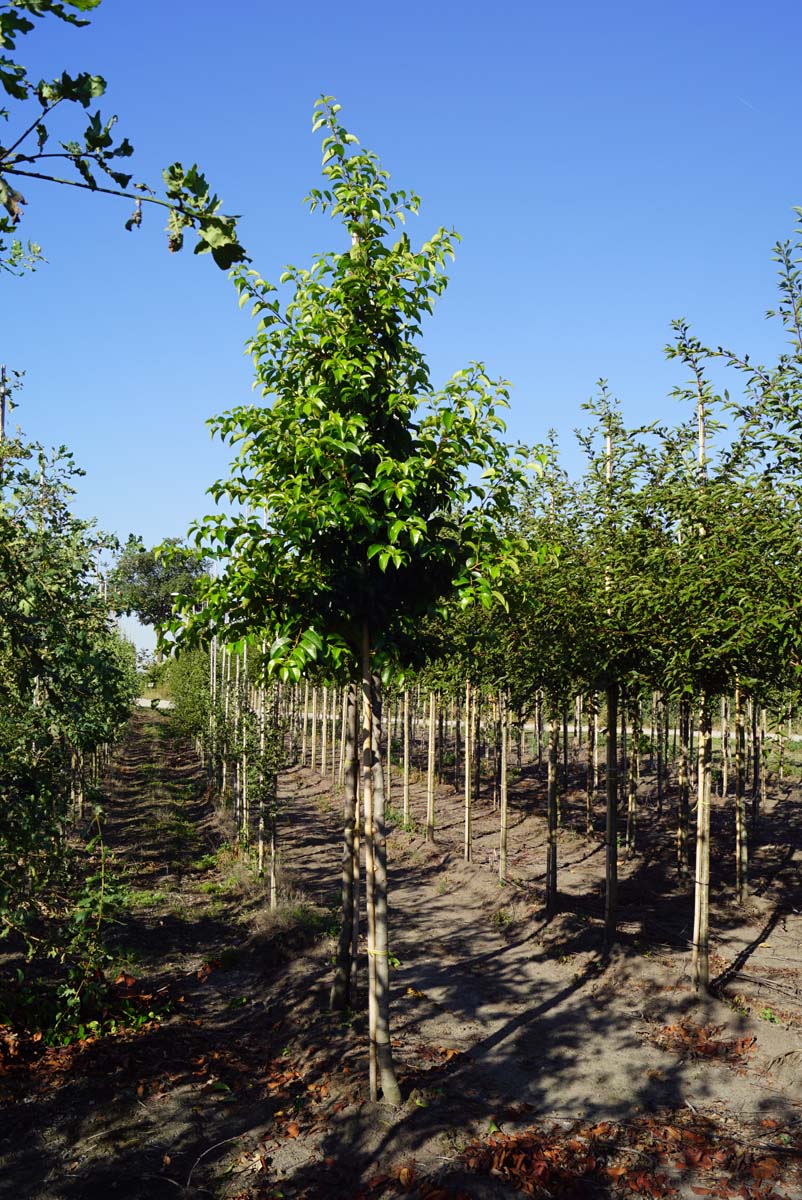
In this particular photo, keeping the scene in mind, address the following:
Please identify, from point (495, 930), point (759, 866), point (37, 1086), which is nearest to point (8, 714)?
point (37, 1086)

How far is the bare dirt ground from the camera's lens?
257 inches

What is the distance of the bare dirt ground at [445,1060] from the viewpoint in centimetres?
654

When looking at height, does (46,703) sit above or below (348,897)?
above

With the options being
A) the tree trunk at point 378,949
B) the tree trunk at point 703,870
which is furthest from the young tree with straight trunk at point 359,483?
the tree trunk at point 703,870

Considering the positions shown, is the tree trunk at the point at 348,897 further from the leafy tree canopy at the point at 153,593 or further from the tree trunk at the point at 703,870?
the tree trunk at the point at 703,870

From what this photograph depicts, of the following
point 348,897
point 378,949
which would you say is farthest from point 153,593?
point 348,897

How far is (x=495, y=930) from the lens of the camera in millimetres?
14305

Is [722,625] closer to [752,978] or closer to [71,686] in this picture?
[752,978]

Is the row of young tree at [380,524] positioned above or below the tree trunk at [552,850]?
above

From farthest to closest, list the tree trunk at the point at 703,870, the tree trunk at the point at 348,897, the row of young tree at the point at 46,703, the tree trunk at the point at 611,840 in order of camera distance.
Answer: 1. the tree trunk at the point at 611,840
2. the tree trunk at the point at 703,870
3. the tree trunk at the point at 348,897
4. the row of young tree at the point at 46,703

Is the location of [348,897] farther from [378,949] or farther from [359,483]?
[359,483]

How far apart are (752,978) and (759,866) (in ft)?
25.4

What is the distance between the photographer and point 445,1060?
874cm

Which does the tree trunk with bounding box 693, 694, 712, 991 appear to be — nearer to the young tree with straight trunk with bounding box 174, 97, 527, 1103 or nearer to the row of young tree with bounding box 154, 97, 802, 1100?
the row of young tree with bounding box 154, 97, 802, 1100
